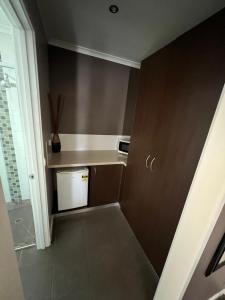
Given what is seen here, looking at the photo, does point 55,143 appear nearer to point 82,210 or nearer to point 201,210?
point 82,210

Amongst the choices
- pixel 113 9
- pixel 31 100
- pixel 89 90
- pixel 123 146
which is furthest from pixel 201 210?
pixel 89 90

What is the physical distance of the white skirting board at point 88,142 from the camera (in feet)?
7.09

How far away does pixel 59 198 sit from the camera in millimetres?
1860

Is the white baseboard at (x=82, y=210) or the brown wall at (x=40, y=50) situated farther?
the white baseboard at (x=82, y=210)

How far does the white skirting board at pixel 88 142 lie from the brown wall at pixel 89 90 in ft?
0.26

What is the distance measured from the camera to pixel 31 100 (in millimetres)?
1073

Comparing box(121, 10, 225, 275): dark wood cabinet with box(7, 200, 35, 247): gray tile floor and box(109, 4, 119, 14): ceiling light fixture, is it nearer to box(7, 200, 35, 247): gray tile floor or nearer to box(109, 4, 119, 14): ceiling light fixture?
box(109, 4, 119, 14): ceiling light fixture

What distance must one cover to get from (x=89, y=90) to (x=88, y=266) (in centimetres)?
225

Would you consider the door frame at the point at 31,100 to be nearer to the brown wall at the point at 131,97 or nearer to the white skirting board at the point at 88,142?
the white skirting board at the point at 88,142

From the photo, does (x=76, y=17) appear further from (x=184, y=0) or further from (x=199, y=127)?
(x=199, y=127)

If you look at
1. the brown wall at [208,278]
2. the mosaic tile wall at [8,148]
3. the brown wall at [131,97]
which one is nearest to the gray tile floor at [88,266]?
the brown wall at [208,278]

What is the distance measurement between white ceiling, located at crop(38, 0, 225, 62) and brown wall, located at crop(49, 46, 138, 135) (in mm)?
Result: 273

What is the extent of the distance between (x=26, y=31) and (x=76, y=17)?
54cm

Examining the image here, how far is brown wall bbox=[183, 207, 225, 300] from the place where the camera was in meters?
0.70
